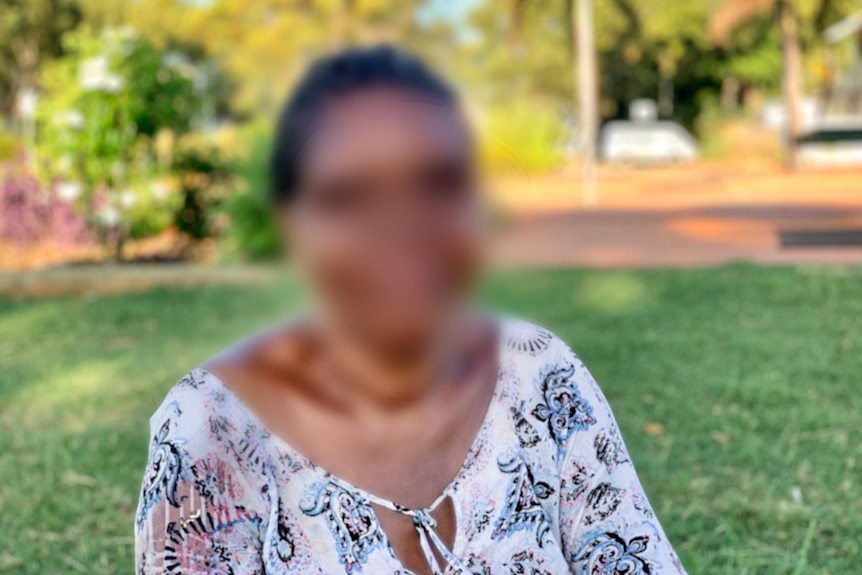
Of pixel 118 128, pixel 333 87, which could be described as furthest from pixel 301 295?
pixel 118 128

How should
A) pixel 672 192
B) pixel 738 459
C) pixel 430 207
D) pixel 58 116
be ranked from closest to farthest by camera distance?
pixel 430 207 < pixel 738 459 < pixel 58 116 < pixel 672 192

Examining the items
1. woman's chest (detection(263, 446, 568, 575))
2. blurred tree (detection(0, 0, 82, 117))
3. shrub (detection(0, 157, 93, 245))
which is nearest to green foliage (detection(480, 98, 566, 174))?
woman's chest (detection(263, 446, 568, 575))

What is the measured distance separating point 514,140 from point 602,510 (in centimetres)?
67

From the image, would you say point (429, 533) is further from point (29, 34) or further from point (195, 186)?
point (29, 34)

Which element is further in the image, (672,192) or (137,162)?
(672,192)

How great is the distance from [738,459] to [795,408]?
0.53 meters

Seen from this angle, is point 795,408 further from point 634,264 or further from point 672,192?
point 672,192

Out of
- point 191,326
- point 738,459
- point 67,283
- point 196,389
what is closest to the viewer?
point 196,389

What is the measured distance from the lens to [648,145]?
30062 millimetres

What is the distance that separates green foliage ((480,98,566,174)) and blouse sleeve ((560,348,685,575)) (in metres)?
0.56

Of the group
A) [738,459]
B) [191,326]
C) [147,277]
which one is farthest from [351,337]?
[147,277]

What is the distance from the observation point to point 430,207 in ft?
3.01

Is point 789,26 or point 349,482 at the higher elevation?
point 789,26

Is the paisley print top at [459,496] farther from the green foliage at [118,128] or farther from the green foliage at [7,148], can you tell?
the green foliage at [7,148]
